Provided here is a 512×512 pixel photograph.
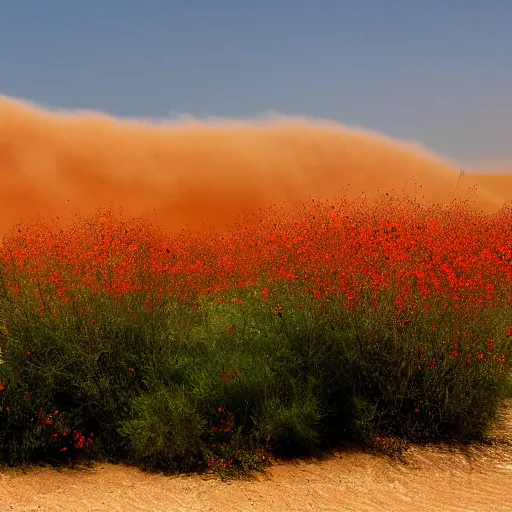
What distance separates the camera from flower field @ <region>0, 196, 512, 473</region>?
7000mm

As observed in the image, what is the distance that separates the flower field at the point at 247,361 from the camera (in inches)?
276

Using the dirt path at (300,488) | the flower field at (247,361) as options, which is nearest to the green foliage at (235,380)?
the flower field at (247,361)

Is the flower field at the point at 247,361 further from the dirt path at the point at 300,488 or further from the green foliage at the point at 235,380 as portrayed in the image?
the dirt path at the point at 300,488

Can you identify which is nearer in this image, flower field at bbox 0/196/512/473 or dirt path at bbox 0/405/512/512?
dirt path at bbox 0/405/512/512

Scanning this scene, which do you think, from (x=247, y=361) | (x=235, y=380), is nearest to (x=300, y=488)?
(x=235, y=380)

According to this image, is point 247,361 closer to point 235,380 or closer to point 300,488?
point 235,380

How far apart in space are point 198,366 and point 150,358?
1.77 feet

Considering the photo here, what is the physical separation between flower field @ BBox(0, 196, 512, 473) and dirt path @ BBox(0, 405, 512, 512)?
0.27 metres

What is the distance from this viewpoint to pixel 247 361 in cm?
735

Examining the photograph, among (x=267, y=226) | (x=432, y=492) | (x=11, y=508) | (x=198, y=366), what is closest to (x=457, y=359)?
(x=432, y=492)

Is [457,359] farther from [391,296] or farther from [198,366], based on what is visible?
[198,366]

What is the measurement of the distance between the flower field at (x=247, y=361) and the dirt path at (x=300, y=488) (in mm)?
270

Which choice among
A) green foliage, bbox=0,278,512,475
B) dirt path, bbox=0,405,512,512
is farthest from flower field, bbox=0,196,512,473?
dirt path, bbox=0,405,512,512

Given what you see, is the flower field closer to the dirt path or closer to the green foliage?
the green foliage
